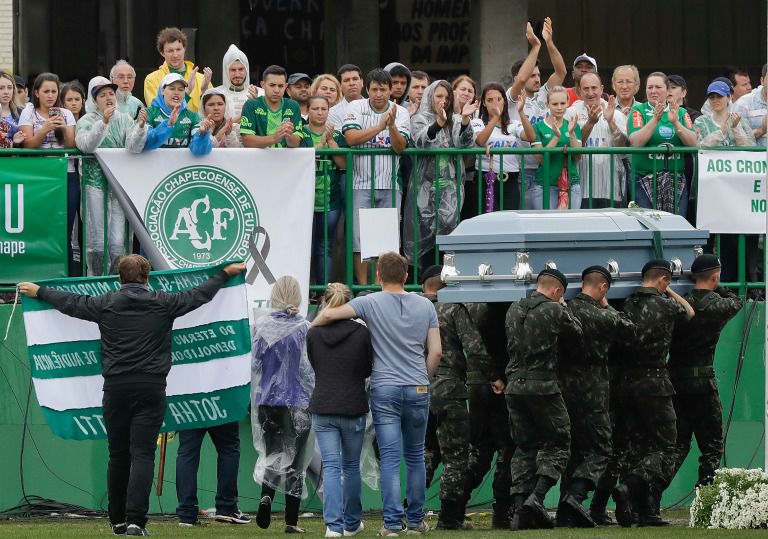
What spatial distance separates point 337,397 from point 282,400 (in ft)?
3.97

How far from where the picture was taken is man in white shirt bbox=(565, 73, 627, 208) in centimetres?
1522

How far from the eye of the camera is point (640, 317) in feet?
42.8

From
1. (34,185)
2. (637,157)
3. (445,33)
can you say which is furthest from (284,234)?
(445,33)

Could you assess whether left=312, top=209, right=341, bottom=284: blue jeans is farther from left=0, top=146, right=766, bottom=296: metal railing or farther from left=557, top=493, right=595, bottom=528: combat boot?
left=557, top=493, right=595, bottom=528: combat boot

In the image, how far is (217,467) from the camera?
1412 cm

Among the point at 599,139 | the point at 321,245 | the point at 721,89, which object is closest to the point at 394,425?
the point at 321,245

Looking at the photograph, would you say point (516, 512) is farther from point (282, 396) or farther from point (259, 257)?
point (259, 257)

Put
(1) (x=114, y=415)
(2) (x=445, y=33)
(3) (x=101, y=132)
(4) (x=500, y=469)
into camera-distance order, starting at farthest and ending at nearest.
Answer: (2) (x=445, y=33) → (3) (x=101, y=132) → (4) (x=500, y=469) → (1) (x=114, y=415)

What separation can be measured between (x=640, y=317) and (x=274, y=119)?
3.81m

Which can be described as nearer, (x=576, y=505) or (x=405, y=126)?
(x=576, y=505)

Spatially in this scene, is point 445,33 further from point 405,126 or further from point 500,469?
point 500,469

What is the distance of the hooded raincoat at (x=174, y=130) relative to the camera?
14.6 m

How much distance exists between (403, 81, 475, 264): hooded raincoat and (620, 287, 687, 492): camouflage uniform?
7.57 feet

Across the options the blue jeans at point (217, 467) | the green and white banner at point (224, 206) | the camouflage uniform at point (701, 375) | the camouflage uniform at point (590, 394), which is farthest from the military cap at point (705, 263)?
the blue jeans at point (217, 467)
